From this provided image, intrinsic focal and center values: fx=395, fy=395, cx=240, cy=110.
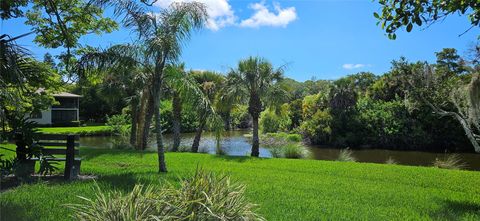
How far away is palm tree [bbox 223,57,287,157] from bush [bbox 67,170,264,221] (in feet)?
50.6

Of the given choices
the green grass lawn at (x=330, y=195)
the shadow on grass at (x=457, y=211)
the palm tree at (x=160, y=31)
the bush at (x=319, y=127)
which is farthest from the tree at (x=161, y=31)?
the bush at (x=319, y=127)

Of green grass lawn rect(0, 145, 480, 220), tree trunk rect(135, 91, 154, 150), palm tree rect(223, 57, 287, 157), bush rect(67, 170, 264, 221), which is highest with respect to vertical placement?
palm tree rect(223, 57, 287, 157)

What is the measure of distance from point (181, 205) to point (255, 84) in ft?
53.2

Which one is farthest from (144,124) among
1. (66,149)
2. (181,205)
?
(181,205)

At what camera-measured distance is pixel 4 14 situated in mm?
6891

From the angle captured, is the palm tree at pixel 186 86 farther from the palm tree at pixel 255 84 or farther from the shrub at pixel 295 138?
the shrub at pixel 295 138

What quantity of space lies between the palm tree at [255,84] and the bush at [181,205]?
15416mm

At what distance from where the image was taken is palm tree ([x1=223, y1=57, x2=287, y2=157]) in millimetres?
19250

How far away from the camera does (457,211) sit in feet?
23.0

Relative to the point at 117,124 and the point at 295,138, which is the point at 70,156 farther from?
the point at 295,138

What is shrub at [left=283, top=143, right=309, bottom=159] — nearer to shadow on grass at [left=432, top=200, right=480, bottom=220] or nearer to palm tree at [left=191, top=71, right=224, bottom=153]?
palm tree at [left=191, top=71, right=224, bottom=153]

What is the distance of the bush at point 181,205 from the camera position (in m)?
3.50

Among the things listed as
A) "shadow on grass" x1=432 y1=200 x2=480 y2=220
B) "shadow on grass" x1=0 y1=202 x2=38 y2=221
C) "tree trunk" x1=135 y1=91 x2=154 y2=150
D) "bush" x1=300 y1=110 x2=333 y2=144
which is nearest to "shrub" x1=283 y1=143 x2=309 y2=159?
"tree trunk" x1=135 y1=91 x2=154 y2=150

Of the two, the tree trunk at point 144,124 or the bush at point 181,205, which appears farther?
the tree trunk at point 144,124
